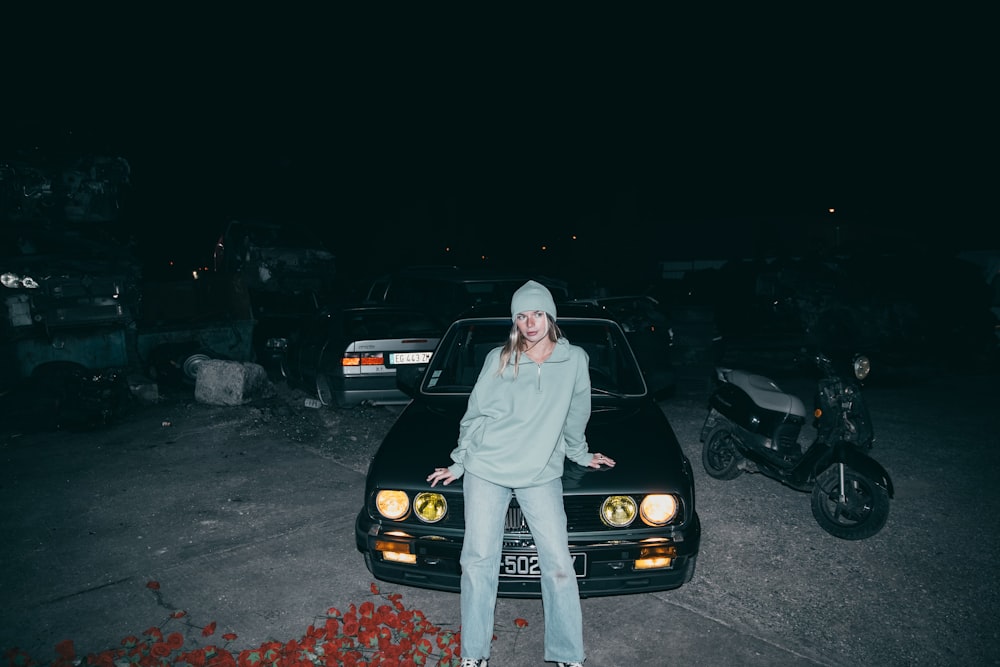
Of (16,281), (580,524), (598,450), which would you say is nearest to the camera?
(580,524)

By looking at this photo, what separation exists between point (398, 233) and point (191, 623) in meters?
25.5

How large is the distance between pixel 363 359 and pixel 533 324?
192 inches

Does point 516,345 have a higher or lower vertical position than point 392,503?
higher

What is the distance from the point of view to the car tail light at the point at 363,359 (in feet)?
23.9

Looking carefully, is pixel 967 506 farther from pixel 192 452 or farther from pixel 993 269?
pixel 993 269

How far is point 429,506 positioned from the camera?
3129 millimetres

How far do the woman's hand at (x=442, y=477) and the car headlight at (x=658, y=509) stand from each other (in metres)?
0.97

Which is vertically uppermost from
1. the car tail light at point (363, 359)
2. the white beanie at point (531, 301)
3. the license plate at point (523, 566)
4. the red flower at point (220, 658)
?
the white beanie at point (531, 301)

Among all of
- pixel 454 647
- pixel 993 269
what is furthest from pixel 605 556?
pixel 993 269

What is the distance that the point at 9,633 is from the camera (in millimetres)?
3262

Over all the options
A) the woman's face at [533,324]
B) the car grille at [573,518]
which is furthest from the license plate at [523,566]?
the woman's face at [533,324]

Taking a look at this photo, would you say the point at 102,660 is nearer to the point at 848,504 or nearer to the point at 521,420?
the point at 521,420

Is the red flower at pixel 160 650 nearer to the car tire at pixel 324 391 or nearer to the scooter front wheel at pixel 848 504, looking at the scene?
the scooter front wheel at pixel 848 504

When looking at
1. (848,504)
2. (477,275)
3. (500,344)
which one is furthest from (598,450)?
(477,275)
